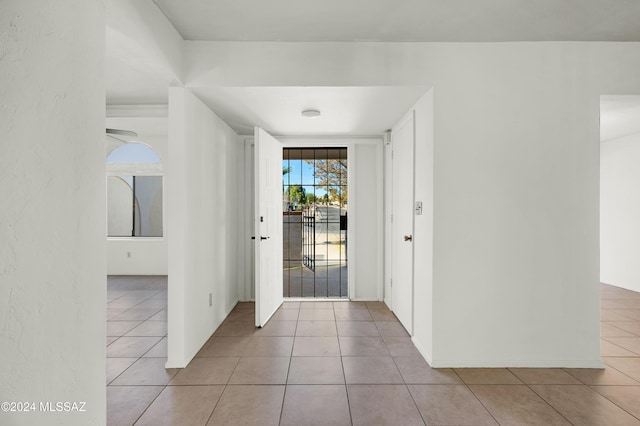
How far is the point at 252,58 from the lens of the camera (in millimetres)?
2395

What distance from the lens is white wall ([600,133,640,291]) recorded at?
4387mm

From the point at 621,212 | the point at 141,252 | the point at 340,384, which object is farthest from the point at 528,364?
the point at 141,252

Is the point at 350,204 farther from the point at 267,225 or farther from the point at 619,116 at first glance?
the point at 619,116

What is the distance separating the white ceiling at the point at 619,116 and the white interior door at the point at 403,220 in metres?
1.53

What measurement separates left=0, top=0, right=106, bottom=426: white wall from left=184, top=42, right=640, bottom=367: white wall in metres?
1.18

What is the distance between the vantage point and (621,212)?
4.60 metres

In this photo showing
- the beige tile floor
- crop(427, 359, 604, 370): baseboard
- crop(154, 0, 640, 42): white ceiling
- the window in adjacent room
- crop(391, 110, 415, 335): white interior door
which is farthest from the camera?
the window in adjacent room

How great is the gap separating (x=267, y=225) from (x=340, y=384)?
71.1 inches

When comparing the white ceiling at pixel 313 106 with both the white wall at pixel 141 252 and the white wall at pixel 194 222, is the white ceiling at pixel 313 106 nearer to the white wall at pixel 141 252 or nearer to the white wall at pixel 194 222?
the white wall at pixel 194 222

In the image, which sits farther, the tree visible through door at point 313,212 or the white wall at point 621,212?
the tree visible through door at point 313,212

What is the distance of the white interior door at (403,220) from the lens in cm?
295

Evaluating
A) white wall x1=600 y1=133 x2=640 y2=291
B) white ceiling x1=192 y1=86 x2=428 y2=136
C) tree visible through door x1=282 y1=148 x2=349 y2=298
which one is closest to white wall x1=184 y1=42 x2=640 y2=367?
white ceiling x1=192 y1=86 x2=428 y2=136

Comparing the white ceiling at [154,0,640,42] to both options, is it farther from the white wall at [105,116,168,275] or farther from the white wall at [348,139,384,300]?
the white wall at [105,116,168,275]

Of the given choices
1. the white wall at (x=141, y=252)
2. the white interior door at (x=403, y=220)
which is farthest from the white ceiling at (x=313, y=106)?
the white wall at (x=141, y=252)
